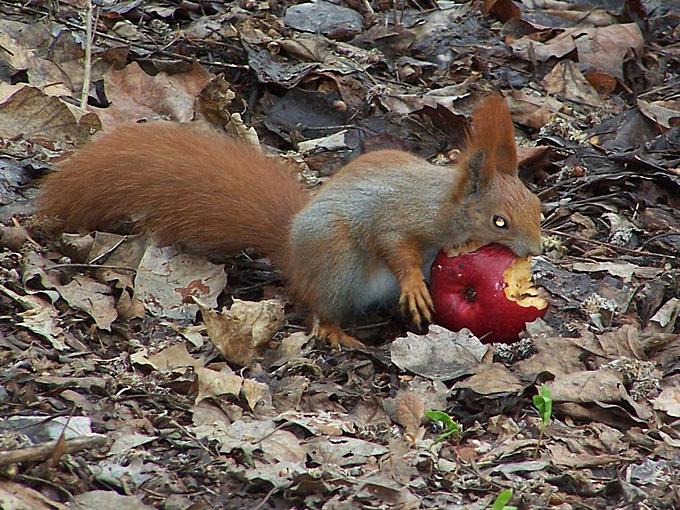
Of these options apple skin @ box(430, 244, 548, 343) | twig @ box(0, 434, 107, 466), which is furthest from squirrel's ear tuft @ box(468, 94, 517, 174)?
twig @ box(0, 434, 107, 466)

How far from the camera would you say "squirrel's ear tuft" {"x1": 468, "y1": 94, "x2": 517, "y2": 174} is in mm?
3318

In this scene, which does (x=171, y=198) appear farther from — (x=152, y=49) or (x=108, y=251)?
(x=152, y=49)

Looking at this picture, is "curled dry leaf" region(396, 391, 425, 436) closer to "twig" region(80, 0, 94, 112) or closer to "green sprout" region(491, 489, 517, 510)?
"green sprout" region(491, 489, 517, 510)

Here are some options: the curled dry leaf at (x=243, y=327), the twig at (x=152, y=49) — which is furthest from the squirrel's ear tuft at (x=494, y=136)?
the twig at (x=152, y=49)

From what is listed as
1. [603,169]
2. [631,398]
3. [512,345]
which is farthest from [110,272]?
[603,169]

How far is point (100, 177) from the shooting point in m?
3.62

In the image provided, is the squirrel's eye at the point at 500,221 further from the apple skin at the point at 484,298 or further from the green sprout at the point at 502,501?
the green sprout at the point at 502,501

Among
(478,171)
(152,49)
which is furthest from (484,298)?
(152,49)

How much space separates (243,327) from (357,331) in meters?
0.54

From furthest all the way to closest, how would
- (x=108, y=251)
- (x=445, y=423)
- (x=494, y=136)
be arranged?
1. (x=108, y=251)
2. (x=494, y=136)
3. (x=445, y=423)

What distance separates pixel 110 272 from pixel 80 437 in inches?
44.6

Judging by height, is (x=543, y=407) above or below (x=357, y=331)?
above

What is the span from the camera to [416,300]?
134 inches

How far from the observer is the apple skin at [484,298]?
333 centimetres
